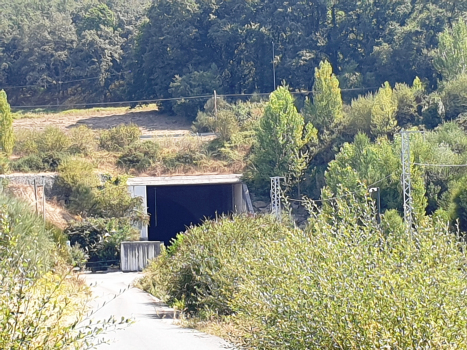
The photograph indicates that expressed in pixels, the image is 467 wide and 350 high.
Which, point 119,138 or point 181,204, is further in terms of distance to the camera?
point 119,138

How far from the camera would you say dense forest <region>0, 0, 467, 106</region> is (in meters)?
64.4

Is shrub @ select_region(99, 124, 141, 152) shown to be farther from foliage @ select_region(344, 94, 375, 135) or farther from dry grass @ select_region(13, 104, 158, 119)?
foliage @ select_region(344, 94, 375, 135)

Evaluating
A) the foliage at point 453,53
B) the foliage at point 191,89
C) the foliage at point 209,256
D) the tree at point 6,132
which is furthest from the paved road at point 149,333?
the foliage at point 191,89

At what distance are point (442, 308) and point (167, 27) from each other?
65.7 meters

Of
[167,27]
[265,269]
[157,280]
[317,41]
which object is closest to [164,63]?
[167,27]

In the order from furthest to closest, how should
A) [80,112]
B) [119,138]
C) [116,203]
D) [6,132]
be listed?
[80,112] < [119,138] < [6,132] < [116,203]

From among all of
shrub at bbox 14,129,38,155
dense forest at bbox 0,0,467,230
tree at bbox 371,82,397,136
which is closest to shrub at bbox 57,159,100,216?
dense forest at bbox 0,0,467,230

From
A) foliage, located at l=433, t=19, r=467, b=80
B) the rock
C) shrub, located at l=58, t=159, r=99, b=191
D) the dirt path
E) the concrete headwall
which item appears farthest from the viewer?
the dirt path

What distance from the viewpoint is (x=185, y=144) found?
5856cm

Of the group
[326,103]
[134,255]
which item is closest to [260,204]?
[326,103]

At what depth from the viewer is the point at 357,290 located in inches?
352

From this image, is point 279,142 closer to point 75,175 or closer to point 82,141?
point 75,175

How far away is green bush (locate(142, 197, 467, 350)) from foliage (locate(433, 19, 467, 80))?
49.4 meters

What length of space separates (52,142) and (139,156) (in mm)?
6488
